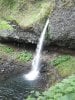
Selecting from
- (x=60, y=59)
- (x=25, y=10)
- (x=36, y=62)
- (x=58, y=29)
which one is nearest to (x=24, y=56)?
(x=36, y=62)

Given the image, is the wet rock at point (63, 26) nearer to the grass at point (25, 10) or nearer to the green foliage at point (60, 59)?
the green foliage at point (60, 59)

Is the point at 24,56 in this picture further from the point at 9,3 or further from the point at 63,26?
the point at 9,3

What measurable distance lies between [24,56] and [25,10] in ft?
8.38

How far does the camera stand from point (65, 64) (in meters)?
14.7

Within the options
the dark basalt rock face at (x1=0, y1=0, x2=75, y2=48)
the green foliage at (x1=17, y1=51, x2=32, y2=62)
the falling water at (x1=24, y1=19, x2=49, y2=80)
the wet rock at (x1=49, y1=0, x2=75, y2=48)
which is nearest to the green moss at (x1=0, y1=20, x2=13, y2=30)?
the dark basalt rock face at (x1=0, y1=0, x2=75, y2=48)

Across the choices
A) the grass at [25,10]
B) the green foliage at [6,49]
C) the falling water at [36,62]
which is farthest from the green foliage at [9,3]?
the falling water at [36,62]

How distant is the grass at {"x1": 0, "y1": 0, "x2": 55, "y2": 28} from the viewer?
52.9 ft

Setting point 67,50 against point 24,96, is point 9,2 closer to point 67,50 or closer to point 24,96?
point 67,50

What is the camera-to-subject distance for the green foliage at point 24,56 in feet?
52.3

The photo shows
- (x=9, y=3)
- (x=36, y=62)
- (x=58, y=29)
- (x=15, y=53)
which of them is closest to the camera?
(x=58, y=29)

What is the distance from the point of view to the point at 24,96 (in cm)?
1214

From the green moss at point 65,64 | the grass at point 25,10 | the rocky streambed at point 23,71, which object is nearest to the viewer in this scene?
the rocky streambed at point 23,71

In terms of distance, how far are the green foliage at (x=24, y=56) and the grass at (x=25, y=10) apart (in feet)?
4.53

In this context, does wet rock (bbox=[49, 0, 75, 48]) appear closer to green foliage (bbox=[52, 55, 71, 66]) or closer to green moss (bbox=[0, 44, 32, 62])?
green foliage (bbox=[52, 55, 71, 66])
